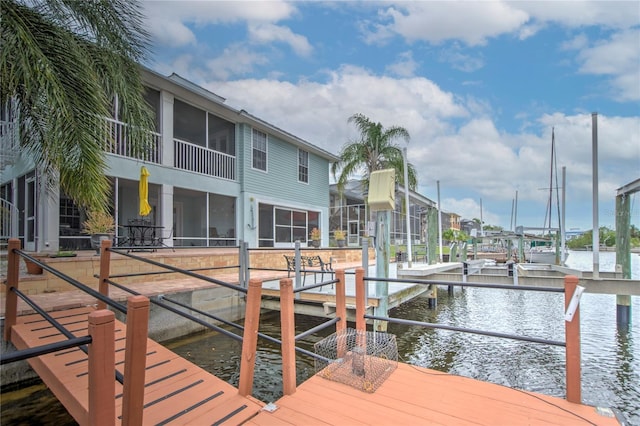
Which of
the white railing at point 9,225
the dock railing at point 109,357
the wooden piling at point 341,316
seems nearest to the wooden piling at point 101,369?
the dock railing at point 109,357

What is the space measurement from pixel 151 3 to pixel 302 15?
16.1 ft

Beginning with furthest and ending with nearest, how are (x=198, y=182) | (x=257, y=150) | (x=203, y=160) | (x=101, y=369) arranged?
(x=257, y=150)
(x=203, y=160)
(x=198, y=182)
(x=101, y=369)

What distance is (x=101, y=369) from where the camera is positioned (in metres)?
1.57

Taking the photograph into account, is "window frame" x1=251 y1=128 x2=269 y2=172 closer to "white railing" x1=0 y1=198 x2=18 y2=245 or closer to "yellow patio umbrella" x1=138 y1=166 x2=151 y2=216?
"yellow patio umbrella" x1=138 y1=166 x2=151 y2=216

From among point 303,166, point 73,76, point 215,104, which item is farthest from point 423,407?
point 303,166

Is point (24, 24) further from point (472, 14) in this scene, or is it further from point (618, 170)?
point (618, 170)

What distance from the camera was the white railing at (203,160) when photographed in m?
11.9

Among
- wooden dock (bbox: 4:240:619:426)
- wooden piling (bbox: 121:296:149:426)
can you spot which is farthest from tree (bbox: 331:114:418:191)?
wooden piling (bbox: 121:296:149:426)

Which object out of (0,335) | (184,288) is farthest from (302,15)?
(0,335)

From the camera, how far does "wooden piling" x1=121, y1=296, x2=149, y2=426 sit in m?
1.72

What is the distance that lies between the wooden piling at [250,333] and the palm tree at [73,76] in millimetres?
3541

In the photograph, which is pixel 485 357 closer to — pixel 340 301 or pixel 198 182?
pixel 340 301

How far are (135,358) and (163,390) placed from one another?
4.70 feet

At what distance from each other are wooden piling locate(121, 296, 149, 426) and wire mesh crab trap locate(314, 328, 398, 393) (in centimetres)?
175
